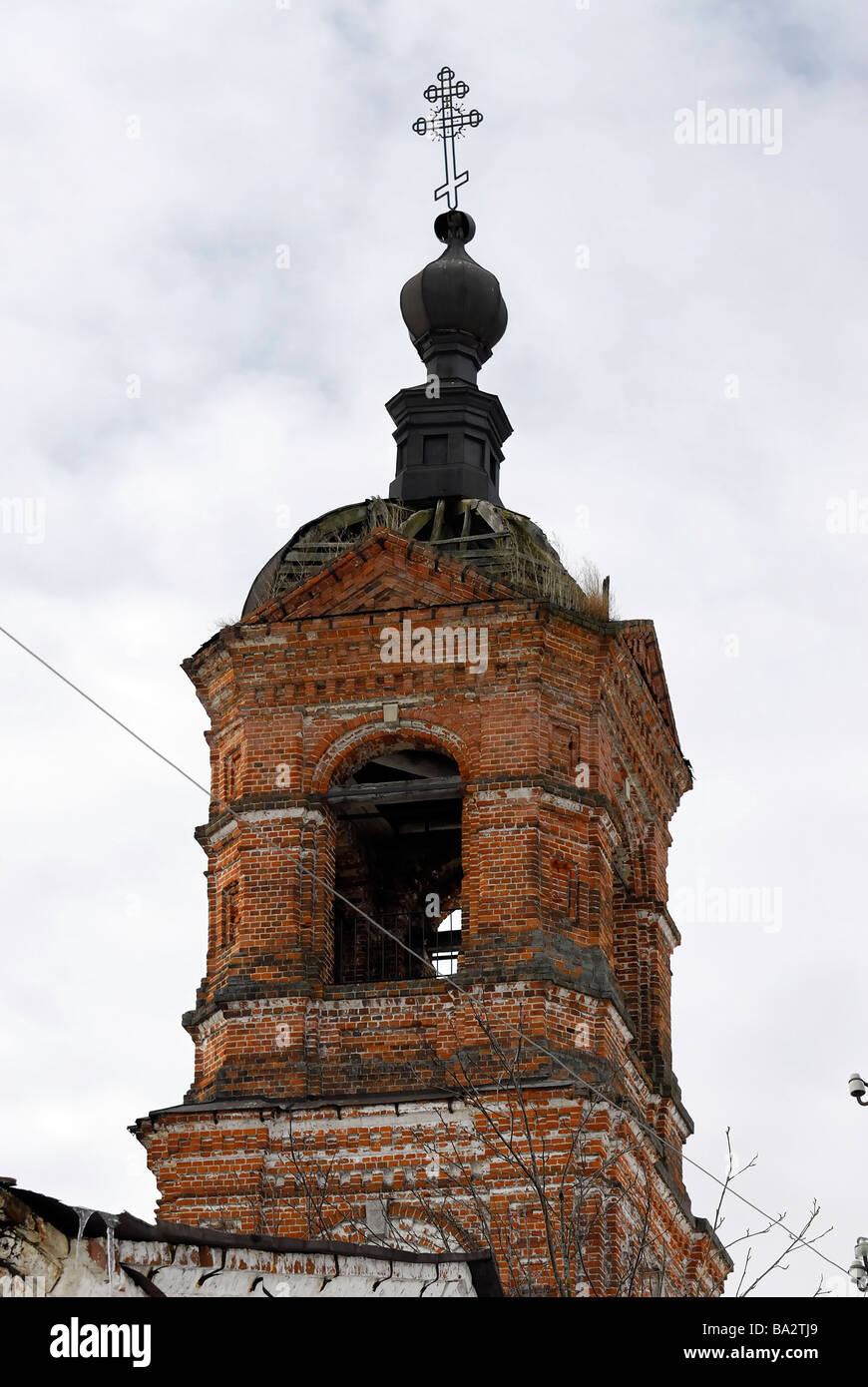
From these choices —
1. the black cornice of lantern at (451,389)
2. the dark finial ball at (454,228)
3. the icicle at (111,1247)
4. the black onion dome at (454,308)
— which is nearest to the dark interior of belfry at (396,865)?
the black cornice of lantern at (451,389)

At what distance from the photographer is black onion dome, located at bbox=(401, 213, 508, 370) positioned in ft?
102

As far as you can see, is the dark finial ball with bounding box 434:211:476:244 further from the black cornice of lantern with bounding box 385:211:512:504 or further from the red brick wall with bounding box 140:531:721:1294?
the red brick wall with bounding box 140:531:721:1294

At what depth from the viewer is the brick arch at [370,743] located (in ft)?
86.6

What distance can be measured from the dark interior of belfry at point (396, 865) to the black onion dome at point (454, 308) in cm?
527

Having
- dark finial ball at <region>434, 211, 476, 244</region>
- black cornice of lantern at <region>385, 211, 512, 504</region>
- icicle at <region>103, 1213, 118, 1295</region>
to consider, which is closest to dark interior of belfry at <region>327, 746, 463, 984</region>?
black cornice of lantern at <region>385, 211, 512, 504</region>

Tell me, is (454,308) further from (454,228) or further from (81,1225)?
(81,1225)

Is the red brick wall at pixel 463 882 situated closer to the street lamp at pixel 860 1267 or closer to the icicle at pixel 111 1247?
the street lamp at pixel 860 1267

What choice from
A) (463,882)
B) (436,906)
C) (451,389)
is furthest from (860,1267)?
(451,389)
